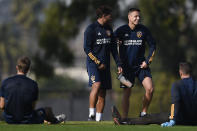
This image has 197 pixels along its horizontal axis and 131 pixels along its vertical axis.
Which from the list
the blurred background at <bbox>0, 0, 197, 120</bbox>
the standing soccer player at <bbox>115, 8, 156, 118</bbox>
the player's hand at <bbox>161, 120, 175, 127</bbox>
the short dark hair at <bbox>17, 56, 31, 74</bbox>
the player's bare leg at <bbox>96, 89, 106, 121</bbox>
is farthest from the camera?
the blurred background at <bbox>0, 0, 197, 120</bbox>

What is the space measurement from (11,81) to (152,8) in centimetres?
2612

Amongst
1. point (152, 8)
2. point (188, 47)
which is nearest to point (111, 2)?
point (152, 8)

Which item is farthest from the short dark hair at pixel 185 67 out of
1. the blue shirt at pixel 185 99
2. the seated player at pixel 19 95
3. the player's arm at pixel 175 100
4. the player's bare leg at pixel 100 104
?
the player's bare leg at pixel 100 104

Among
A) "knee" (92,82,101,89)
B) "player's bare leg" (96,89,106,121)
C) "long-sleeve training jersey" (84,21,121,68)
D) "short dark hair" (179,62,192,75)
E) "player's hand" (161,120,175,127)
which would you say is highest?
"long-sleeve training jersey" (84,21,121,68)

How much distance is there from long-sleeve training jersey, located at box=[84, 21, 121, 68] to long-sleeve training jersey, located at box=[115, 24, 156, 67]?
38cm

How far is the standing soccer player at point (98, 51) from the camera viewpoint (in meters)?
13.2

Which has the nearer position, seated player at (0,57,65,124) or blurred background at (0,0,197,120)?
seated player at (0,57,65,124)

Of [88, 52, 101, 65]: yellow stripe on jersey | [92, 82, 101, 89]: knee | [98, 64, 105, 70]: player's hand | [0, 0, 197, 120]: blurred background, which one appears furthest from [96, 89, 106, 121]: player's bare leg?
[0, 0, 197, 120]: blurred background

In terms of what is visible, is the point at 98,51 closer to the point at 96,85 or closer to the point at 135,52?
the point at 96,85

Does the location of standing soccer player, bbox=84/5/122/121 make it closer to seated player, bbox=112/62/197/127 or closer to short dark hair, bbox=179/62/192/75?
seated player, bbox=112/62/197/127

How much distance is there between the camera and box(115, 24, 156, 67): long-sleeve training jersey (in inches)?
542

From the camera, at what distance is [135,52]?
1377 cm

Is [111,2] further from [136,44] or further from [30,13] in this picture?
[30,13]

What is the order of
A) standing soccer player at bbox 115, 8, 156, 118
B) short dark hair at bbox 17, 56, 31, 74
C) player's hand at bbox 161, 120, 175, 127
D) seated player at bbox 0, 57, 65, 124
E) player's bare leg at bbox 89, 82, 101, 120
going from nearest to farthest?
short dark hair at bbox 17, 56, 31, 74 < seated player at bbox 0, 57, 65, 124 < player's hand at bbox 161, 120, 175, 127 < player's bare leg at bbox 89, 82, 101, 120 < standing soccer player at bbox 115, 8, 156, 118
